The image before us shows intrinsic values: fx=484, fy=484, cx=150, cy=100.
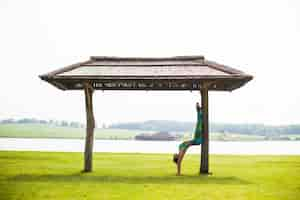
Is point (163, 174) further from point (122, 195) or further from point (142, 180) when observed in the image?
point (122, 195)

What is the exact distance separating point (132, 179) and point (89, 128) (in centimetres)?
304

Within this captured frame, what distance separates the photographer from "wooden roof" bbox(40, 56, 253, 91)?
50.0ft

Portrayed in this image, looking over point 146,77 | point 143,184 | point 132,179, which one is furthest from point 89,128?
point 143,184

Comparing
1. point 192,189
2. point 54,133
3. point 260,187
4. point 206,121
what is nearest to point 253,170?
point 206,121

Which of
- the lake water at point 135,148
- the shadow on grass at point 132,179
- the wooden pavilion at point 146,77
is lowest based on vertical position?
the lake water at point 135,148

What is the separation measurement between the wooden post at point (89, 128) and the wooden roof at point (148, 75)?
37 centimetres

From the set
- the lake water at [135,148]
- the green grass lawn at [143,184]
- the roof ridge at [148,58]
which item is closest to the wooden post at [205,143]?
the green grass lawn at [143,184]

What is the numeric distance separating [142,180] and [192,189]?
2200 mm

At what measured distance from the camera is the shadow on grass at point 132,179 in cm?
1339

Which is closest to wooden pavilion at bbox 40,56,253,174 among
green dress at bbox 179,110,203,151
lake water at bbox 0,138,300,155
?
green dress at bbox 179,110,203,151

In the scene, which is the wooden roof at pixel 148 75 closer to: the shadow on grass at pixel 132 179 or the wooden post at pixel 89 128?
the wooden post at pixel 89 128

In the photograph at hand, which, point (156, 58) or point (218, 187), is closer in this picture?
point (218, 187)

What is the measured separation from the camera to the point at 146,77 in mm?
15266

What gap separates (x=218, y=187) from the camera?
12.4 metres
